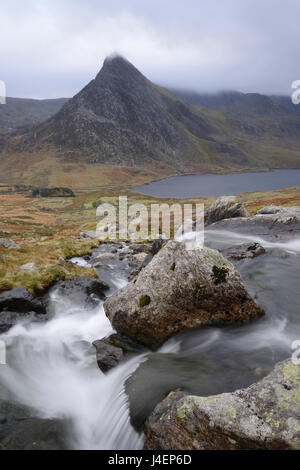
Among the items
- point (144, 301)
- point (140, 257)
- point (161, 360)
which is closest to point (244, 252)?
point (140, 257)

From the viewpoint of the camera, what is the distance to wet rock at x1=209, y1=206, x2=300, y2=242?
29328 mm

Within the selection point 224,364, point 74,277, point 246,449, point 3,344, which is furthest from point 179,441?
point 74,277

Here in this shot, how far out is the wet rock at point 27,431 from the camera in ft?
25.9

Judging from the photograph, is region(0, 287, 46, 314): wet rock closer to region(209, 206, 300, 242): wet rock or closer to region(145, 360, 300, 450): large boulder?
region(145, 360, 300, 450): large boulder

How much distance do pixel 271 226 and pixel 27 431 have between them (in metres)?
30.7

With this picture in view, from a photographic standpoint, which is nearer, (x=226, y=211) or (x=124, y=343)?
(x=124, y=343)

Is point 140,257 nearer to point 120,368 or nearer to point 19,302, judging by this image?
point 19,302

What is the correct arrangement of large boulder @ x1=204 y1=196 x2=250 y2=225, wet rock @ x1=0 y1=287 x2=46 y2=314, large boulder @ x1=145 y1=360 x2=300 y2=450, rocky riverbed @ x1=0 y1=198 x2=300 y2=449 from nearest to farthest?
1. large boulder @ x1=145 y1=360 x2=300 y2=450
2. rocky riverbed @ x1=0 y1=198 x2=300 y2=449
3. wet rock @ x1=0 y1=287 x2=46 y2=314
4. large boulder @ x1=204 y1=196 x2=250 y2=225

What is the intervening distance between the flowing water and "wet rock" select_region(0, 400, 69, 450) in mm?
286

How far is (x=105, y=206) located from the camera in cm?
11112

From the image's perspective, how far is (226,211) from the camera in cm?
3991

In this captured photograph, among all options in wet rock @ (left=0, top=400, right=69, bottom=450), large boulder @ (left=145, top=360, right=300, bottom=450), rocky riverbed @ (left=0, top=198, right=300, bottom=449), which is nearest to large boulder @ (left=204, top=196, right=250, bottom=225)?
rocky riverbed @ (left=0, top=198, right=300, bottom=449)
